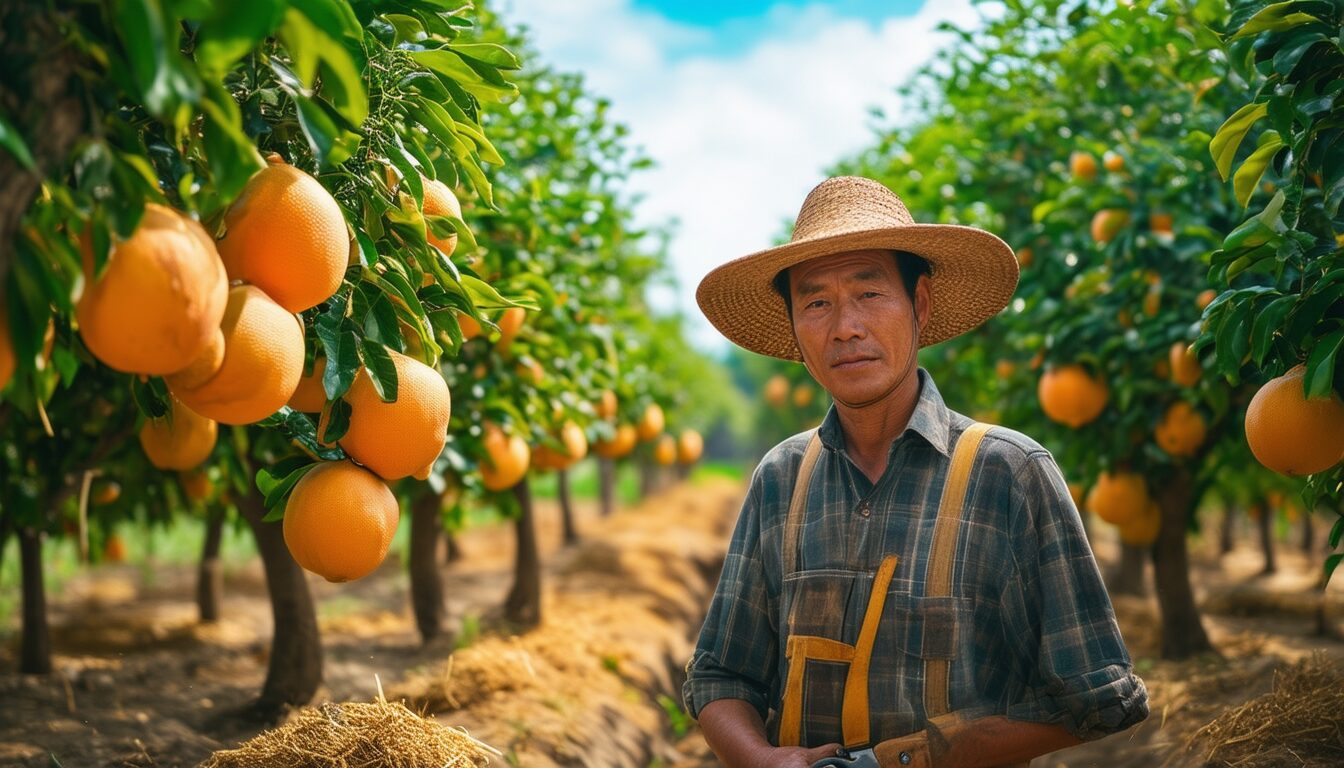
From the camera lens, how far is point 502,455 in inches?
182

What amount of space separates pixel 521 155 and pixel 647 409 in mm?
3454

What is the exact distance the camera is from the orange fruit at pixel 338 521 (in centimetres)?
192

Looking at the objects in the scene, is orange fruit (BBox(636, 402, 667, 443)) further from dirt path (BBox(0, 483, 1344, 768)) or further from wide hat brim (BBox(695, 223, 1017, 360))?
wide hat brim (BBox(695, 223, 1017, 360))

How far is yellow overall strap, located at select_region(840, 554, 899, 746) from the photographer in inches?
88.0

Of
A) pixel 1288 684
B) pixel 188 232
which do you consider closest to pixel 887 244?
pixel 188 232

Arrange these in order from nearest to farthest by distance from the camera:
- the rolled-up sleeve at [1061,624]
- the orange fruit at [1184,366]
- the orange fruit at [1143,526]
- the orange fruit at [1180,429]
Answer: the rolled-up sleeve at [1061,624]
the orange fruit at [1184,366]
the orange fruit at [1180,429]
the orange fruit at [1143,526]

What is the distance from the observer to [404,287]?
6.34 ft

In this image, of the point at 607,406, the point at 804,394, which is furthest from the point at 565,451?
the point at 804,394

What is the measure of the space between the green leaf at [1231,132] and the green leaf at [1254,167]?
0.04m

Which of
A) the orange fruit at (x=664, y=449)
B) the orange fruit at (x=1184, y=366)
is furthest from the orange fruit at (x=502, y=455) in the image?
the orange fruit at (x=664, y=449)

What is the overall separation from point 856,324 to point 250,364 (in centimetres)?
131

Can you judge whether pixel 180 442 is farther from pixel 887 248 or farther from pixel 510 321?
pixel 887 248

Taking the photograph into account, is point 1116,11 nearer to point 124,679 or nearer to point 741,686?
point 741,686

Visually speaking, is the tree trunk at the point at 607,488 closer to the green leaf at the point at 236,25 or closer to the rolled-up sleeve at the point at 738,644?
the rolled-up sleeve at the point at 738,644
